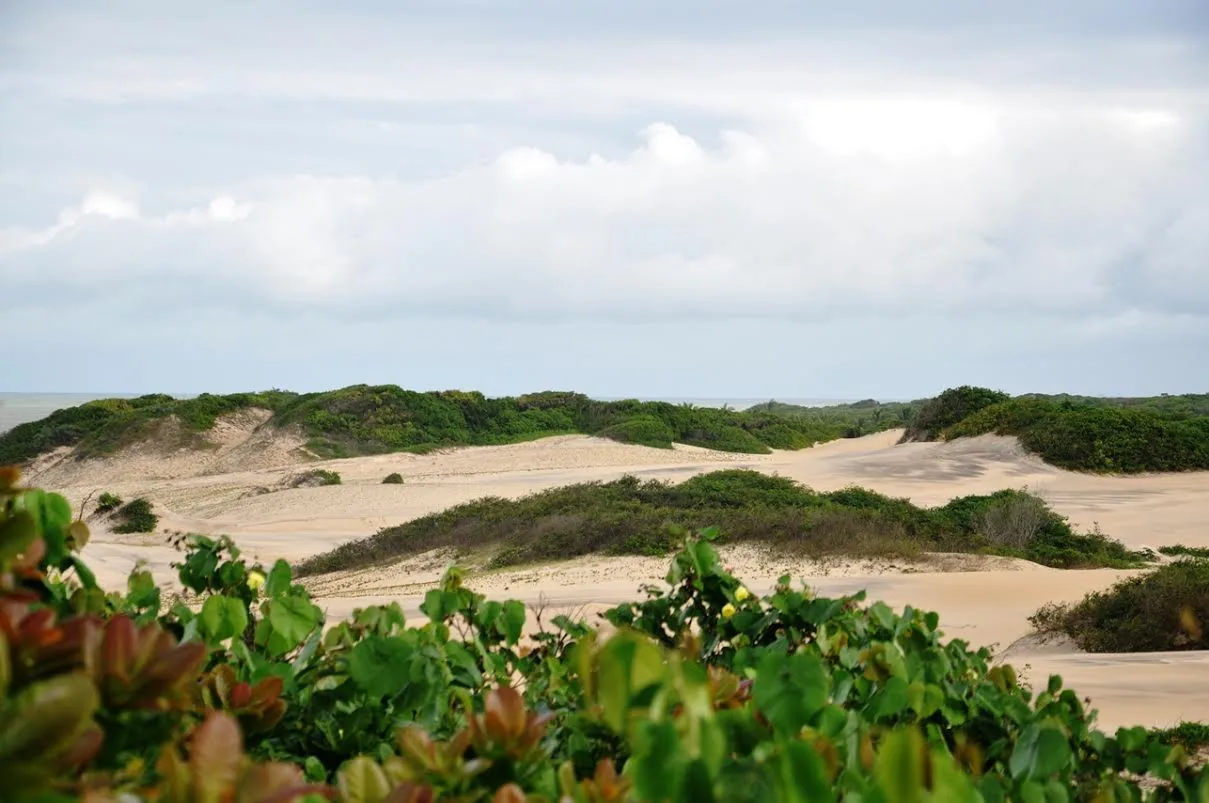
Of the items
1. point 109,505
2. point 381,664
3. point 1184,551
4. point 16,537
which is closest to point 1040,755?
point 381,664

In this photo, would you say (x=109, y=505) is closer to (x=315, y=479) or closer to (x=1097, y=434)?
(x=315, y=479)

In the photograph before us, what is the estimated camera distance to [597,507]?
18891 mm

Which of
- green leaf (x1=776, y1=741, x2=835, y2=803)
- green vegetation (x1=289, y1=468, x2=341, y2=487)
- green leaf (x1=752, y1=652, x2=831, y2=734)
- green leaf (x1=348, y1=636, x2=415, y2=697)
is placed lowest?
green vegetation (x1=289, y1=468, x2=341, y2=487)

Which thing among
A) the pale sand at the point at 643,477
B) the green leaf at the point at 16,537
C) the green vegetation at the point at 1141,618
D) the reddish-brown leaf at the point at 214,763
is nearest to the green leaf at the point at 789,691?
the reddish-brown leaf at the point at 214,763

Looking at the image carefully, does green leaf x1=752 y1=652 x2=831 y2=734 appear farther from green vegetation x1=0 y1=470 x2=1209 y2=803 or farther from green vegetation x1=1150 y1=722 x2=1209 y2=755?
green vegetation x1=1150 y1=722 x2=1209 y2=755

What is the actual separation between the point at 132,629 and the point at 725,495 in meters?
18.9

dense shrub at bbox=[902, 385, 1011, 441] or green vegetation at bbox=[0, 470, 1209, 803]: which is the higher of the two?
dense shrub at bbox=[902, 385, 1011, 441]

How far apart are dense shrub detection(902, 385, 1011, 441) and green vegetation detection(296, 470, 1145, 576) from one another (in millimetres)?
12704

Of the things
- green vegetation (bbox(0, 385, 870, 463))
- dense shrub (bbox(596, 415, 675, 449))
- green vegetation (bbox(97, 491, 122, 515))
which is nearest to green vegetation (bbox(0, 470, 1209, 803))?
green vegetation (bbox(97, 491, 122, 515))

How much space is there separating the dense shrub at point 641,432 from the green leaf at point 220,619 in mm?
34852

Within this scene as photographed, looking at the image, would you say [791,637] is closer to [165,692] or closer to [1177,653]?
[165,692]

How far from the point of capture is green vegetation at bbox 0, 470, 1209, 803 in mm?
868

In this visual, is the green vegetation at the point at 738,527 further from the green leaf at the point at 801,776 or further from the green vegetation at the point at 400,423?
the green vegetation at the point at 400,423

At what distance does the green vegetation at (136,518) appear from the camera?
845 inches
